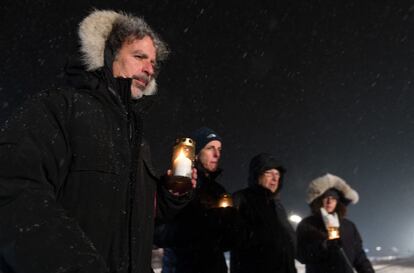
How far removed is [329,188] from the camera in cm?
634

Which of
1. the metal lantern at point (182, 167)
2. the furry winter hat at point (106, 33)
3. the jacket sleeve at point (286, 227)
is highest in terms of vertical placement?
the furry winter hat at point (106, 33)

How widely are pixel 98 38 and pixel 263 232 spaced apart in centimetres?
300

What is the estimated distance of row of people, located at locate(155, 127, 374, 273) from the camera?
3.36 metres

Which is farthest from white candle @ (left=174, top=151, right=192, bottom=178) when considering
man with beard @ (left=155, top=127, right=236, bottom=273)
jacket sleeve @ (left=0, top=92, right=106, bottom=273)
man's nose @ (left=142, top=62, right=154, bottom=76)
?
man with beard @ (left=155, top=127, right=236, bottom=273)

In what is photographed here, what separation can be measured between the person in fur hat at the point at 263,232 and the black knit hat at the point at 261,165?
14 millimetres

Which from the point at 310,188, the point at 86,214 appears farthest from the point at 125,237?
the point at 310,188

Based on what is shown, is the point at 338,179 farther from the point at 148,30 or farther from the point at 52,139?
the point at 52,139

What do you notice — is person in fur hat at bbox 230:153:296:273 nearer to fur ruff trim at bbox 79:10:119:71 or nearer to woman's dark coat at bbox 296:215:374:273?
woman's dark coat at bbox 296:215:374:273

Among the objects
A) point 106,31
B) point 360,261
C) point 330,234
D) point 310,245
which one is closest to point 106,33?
point 106,31

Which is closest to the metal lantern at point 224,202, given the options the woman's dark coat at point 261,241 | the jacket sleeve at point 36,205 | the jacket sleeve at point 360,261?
the woman's dark coat at point 261,241

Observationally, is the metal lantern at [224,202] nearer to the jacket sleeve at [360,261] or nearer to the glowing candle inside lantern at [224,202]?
the glowing candle inside lantern at [224,202]

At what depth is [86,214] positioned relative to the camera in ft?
4.68

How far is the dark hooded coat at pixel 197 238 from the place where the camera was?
3.23 m

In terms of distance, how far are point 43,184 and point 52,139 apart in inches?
7.4
